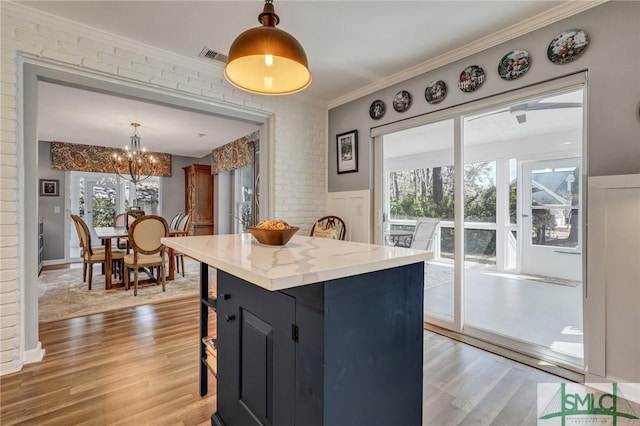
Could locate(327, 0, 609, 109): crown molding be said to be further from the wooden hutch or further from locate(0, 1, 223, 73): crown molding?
the wooden hutch

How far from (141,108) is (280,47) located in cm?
350

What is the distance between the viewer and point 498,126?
10.3 feet

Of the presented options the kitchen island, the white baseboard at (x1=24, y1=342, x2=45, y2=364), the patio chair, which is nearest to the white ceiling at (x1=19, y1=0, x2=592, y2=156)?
the patio chair

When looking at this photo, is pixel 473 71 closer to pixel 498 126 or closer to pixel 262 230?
pixel 498 126

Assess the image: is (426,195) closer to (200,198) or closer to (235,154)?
(235,154)

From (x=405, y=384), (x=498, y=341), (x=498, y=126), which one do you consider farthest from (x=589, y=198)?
(x=405, y=384)

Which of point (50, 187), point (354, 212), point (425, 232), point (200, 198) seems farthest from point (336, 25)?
point (50, 187)

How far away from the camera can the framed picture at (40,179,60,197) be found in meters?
5.55

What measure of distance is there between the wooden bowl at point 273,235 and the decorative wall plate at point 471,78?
7.06ft

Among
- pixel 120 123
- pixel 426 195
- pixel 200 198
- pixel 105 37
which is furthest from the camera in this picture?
pixel 200 198

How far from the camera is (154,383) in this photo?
6.13ft

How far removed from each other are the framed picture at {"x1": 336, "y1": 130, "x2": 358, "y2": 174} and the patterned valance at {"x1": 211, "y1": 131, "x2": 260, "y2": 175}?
1.50 metres

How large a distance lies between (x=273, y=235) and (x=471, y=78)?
2298 millimetres

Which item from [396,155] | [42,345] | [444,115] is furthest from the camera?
[396,155]
